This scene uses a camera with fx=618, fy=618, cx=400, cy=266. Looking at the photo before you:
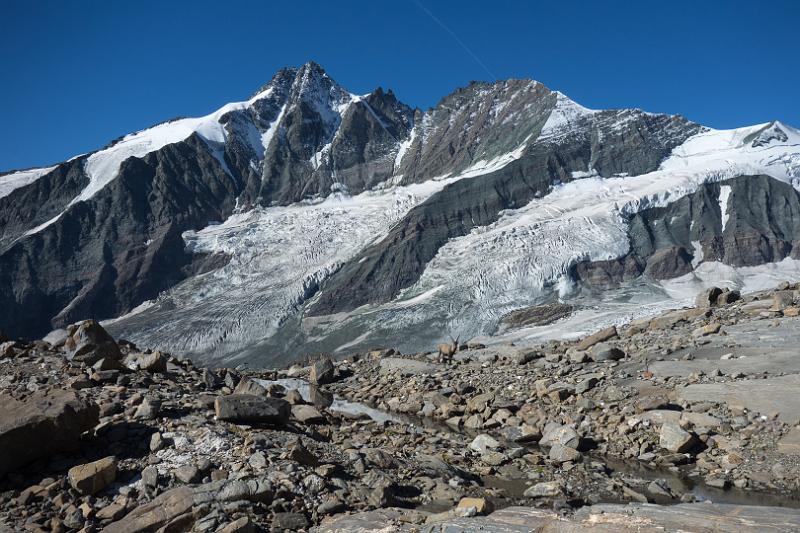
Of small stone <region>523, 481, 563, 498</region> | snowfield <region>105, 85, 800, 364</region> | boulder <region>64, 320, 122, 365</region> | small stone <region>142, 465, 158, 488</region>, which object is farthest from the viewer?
snowfield <region>105, 85, 800, 364</region>

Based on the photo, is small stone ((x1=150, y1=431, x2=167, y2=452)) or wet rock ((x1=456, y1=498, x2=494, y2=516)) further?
small stone ((x1=150, y1=431, x2=167, y2=452))

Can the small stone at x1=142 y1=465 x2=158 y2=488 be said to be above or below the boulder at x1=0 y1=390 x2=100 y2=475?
below

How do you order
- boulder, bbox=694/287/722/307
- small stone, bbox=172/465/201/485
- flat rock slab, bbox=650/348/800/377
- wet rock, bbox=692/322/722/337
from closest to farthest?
small stone, bbox=172/465/201/485 < flat rock slab, bbox=650/348/800/377 < wet rock, bbox=692/322/722/337 < boulder, bbox=694/287/722/307

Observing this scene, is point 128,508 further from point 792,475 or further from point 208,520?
point 792,475

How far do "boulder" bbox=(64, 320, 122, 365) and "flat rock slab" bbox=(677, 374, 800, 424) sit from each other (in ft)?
48.9

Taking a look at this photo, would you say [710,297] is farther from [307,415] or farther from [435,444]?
[307,415]

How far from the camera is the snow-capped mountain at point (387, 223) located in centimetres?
9323

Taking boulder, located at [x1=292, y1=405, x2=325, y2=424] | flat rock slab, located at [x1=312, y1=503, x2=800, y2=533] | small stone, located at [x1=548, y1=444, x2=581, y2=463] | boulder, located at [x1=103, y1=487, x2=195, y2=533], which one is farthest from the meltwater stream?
boulder, located at [x1=103, y1=487, x2=195, y2=533]

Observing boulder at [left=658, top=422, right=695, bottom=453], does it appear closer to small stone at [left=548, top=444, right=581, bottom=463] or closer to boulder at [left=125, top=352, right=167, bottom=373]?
small stone at [left=548, top=444, right=581, bottom=463]

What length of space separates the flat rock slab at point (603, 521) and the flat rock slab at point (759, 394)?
5.70 metres

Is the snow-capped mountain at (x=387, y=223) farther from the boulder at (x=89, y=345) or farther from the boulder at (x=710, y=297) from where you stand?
the boulder at (x=89, y=345)

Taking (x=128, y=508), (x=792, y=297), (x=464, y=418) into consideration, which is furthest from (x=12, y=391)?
(x=792, y=297)

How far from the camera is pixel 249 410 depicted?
38.9ft

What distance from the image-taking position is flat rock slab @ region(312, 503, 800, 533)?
274 inches
